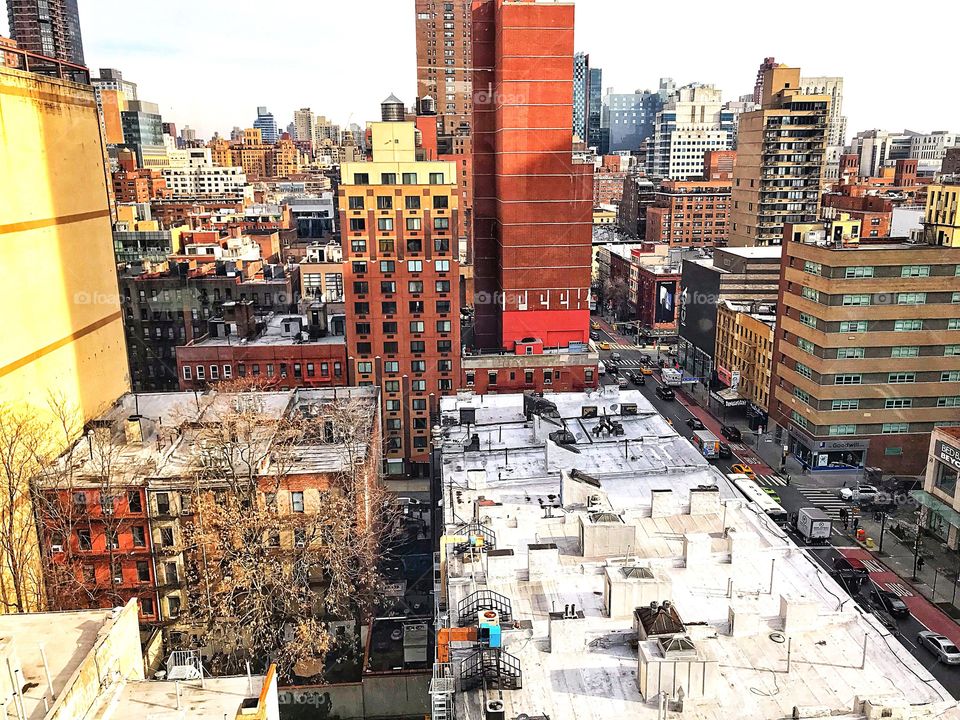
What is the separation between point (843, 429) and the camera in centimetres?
7288

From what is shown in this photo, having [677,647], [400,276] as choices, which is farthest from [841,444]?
[677,647]

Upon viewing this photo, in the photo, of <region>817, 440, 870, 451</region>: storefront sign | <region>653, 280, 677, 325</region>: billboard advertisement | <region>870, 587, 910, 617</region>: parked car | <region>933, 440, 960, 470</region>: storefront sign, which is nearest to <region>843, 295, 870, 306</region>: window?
<region>817, 440, 870, 451</region>: storefront sign

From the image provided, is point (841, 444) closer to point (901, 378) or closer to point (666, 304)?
point (901, 378)

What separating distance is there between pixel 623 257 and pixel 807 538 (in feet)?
316

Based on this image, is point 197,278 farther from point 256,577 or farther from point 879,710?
point 879,710

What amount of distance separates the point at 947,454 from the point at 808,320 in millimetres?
20213

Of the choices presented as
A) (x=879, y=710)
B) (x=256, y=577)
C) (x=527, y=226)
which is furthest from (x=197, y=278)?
(x=879, y=710)

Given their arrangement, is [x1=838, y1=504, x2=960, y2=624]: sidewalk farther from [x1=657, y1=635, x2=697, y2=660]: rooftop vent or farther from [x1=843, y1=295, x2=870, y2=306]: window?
[x1=657, y1=635, x2=697, y2=660]: rooftop vent

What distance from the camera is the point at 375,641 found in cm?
4709

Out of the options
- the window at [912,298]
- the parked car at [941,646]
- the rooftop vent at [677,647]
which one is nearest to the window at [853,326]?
the window at [912,298]

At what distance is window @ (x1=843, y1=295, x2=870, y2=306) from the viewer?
69562 millimetres

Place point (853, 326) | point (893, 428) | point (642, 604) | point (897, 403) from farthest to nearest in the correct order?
point (893, 428), point (897, 403), point (853, 326), point (642, 604)

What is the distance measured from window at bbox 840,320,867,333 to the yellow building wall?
2596 inches

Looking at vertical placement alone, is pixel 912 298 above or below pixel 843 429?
above
